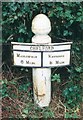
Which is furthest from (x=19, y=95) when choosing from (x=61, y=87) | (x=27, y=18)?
(x=27, y=18)

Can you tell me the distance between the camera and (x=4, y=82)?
9.95 ft

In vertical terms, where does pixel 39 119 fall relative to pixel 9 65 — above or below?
below

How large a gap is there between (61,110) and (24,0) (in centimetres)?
84

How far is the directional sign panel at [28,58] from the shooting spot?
2.80m

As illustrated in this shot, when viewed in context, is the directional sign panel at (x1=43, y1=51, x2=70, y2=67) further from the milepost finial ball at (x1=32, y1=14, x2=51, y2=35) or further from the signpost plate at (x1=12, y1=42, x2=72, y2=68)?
the milepost finial ball at (x1=32, y1=14, x2=51, y2=35)

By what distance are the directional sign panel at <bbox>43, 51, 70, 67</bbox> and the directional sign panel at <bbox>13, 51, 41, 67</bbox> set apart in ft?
0.16

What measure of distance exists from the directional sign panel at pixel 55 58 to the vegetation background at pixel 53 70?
13cm

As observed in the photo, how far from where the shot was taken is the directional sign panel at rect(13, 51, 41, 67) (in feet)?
9.20

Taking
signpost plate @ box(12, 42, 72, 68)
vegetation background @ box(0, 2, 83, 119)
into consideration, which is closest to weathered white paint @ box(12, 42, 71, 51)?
signpost plate @ box(12, 42, 72, 68)

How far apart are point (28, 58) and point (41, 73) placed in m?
0.14

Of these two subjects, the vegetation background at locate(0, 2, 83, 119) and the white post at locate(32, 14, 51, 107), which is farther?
the vegetation background at locate(0, 2, 83, 119)

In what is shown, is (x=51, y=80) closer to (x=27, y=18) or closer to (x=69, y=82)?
(x=69, y=82)

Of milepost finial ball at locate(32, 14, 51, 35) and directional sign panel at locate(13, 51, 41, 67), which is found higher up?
milepost finial ball at locate(32, 14, 51, 35)

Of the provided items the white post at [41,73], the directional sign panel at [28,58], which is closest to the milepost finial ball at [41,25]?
the white post at [41,73]
